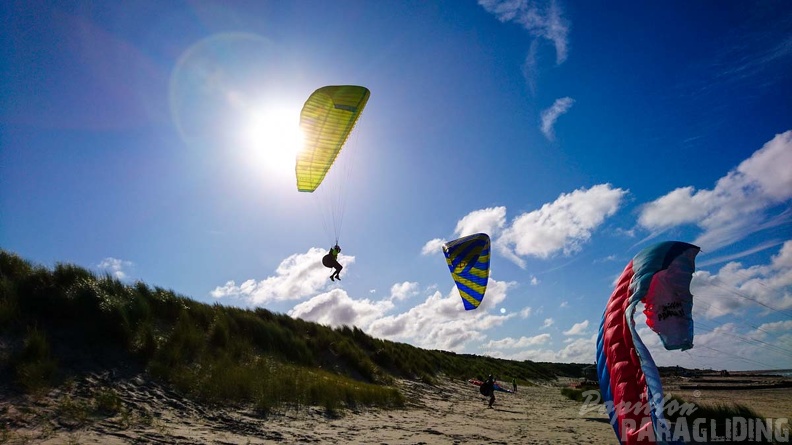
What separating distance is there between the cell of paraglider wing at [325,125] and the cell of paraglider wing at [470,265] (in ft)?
25.9

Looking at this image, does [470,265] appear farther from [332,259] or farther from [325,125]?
[325,125]

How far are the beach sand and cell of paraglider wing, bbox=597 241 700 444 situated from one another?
13.0ft

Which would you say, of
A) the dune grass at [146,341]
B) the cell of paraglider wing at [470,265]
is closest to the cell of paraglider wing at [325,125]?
the dune grass at [146,341]

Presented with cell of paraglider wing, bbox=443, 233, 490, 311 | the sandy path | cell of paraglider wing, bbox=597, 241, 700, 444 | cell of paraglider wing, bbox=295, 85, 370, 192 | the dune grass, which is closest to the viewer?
cell of paraglider wing, bbox=597, 241, 700, 444

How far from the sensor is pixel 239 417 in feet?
23.9

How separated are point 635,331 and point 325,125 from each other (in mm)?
9291

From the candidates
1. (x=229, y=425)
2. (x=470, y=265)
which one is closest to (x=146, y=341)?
(x=229, y=425)

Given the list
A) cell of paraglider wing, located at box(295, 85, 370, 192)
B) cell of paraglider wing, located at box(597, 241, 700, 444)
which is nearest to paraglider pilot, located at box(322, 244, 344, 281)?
A: cell of paraglider wing, located at box(295, 85, 370, 192)

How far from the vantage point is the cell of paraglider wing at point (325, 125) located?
10992 mm

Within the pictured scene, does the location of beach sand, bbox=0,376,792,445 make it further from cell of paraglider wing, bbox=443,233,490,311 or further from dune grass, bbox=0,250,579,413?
cell of paraglider wing, bbox=443,233,490,311

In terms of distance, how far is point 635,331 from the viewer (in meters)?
4.13

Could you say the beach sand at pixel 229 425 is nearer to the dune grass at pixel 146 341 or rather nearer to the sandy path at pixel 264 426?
the sandy path at pixel 264 426

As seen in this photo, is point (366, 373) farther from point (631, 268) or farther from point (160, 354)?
point (631, 268)

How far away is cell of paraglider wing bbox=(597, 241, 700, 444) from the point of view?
148 inches
